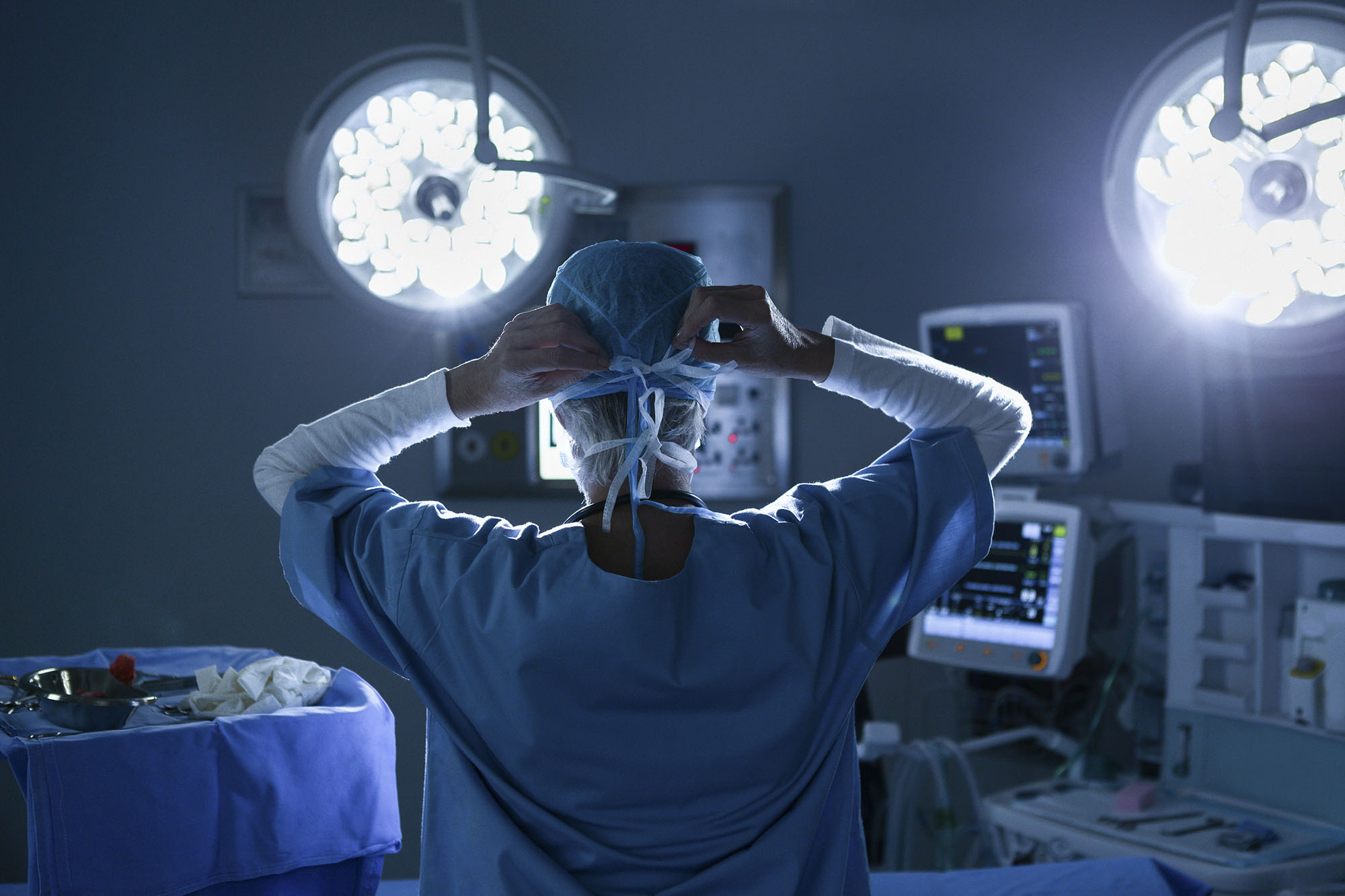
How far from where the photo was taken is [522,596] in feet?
2.95

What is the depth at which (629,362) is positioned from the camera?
3.22 feet

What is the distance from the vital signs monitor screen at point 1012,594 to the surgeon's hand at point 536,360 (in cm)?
135

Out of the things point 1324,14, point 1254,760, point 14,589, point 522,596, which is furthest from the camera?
point 14,589

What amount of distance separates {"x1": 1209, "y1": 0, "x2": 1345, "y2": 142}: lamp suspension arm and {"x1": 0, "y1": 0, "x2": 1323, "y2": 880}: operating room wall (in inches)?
54.2

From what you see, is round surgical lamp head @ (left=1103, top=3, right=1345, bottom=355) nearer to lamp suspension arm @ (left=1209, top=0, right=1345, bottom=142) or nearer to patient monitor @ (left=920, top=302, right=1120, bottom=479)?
lamp suspension arm @ (left=1209, top=0, right=1345, bottom=142)

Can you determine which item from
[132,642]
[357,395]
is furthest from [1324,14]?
[132,642]

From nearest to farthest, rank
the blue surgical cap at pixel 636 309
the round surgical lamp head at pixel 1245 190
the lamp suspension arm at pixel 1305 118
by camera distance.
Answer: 1. the blue surgical cap at pixel 636 309
2. the lamp suspension arm at pixel 1305 118
3. the round surgical lamp head at pixel 1245 190

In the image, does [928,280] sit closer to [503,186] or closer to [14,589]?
[503,186]

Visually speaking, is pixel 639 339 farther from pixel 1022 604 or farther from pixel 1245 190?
pixel 1022 604

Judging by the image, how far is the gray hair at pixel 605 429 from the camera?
3.25ft

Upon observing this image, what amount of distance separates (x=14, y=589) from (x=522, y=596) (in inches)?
92.8

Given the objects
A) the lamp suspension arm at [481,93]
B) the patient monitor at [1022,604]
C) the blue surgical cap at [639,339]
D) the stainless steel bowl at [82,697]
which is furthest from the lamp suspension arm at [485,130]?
the patient monitor at [1022,604]

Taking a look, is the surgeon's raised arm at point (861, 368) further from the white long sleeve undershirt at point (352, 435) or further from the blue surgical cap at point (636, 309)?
the white long sleeve undershirt at point (352, 435)

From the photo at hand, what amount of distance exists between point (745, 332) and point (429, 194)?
0.90 metres
